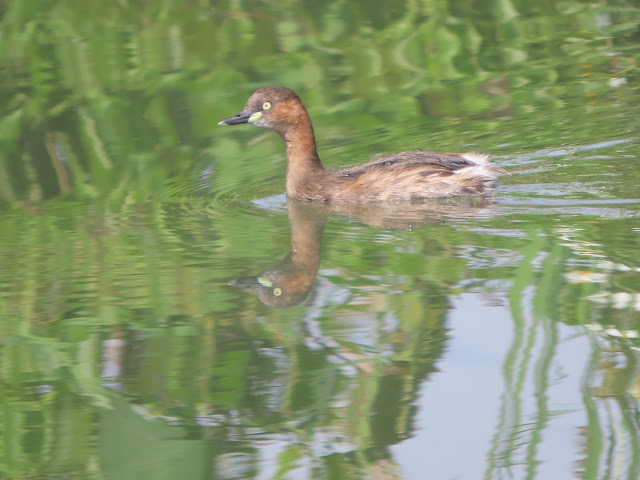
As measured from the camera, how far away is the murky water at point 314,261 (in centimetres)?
A: 390

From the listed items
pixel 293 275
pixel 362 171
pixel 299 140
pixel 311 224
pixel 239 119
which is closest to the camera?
pixel 293 275

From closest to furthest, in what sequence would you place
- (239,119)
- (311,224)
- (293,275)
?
(293,275)
(311,224)
(239,119)

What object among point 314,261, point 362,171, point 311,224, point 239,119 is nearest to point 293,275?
point 314,261

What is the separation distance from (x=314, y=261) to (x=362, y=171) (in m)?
1.70

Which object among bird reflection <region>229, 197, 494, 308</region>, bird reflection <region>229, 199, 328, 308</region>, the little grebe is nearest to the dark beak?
the little grebe

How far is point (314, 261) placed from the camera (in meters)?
5.91

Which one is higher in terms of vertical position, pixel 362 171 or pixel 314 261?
pixel 362 171

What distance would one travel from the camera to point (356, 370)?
437 centimetres

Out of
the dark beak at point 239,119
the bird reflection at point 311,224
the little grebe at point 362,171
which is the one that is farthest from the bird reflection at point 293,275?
the dark beak at point 239,119

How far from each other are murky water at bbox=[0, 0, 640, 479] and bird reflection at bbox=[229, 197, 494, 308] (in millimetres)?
27

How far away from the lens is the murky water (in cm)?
390

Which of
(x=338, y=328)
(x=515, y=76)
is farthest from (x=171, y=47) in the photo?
(x=338, y=328)

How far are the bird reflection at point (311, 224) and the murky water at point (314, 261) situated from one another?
27mm

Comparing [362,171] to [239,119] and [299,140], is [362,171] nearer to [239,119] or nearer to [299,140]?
[299,140]
